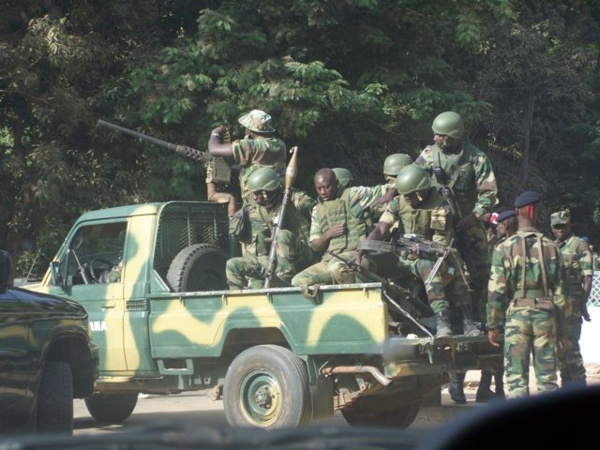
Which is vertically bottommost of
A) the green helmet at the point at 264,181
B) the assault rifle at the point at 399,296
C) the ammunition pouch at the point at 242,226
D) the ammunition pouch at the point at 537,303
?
the ammunition pouch at the point at 537,303

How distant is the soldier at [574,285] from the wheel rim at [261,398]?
233 centimetres

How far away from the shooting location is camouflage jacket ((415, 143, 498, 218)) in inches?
388

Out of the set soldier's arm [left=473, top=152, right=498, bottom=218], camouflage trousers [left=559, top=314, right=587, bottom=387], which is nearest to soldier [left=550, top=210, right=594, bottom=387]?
camouflage trousers [left=559, top=314, right=587, bottom=387]

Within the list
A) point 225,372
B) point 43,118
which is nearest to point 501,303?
point 225,372

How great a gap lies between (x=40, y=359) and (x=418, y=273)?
2.92 metres

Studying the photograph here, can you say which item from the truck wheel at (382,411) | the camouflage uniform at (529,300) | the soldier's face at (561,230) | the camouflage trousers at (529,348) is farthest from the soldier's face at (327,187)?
the soldier's face at (561,230)

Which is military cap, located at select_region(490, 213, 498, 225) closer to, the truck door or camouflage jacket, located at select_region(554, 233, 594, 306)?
camouflage jacket, located at select_region(554, 233, 594, 306)

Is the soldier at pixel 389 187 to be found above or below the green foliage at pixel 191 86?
below

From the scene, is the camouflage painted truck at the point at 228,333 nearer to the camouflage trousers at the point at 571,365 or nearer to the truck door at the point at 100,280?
the truck door at the point at 100,280

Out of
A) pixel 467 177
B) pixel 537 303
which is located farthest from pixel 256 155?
pixel 537 303

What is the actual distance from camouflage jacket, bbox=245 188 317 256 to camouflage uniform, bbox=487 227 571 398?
85.6 inches

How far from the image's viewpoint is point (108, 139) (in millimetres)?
17047

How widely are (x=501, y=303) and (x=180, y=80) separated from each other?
876 cm

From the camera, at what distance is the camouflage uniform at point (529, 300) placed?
8008 mm
